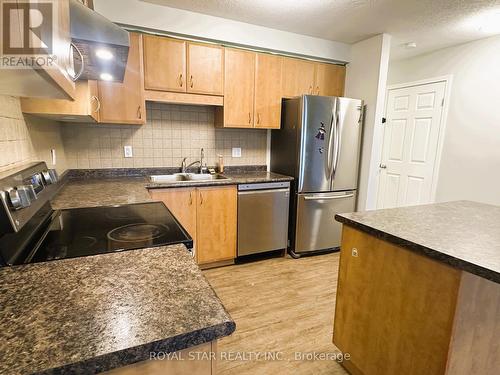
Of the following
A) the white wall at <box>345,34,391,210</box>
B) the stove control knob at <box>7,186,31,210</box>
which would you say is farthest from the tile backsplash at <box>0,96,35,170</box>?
the white wall at <box>345,34,391,210</box>

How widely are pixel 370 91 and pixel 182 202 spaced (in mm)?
2386

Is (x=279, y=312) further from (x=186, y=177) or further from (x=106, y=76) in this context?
(x=106, y=76)

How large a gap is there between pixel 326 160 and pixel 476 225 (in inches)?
Result: 66.0

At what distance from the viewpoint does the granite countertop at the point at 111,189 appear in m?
1.66

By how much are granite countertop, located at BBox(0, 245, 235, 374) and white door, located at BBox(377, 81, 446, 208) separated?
12.0 ft

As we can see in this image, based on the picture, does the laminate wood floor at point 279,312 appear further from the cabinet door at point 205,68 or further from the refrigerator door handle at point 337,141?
the cabinet door at point 205,68

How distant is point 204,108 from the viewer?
2963 mm

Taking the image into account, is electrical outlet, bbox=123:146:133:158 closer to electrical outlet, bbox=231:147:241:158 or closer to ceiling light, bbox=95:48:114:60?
electrical outlet, bbox=231:147:241:158

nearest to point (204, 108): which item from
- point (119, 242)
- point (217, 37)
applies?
point (217, 37)

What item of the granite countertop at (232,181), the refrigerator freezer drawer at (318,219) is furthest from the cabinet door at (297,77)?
the refrigerator freezer drawer at (318,219)

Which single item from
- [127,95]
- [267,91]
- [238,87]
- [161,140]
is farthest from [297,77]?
[127,95]

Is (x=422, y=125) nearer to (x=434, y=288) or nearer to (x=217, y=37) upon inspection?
(x=217, y=37)

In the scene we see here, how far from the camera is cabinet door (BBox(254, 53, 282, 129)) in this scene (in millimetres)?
2861

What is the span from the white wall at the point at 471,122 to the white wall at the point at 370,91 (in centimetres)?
86
